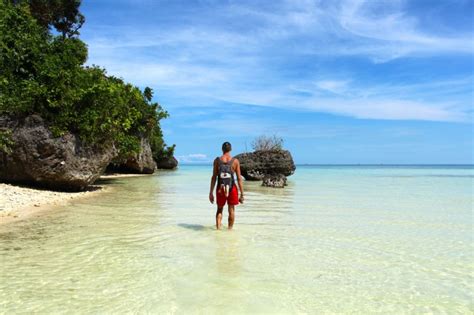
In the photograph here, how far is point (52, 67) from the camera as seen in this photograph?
1599 cm

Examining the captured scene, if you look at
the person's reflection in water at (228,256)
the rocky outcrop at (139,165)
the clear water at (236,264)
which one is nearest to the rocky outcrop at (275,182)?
the clear water at (236,264)

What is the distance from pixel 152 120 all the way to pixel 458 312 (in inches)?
1263

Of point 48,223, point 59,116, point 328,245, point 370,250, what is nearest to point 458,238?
point 370,250

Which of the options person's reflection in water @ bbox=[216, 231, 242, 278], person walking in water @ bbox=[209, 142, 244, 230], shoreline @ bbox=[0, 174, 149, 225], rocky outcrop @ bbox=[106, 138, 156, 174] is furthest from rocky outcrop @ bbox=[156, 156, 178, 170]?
person's reflection in water @ bbox=[216, 231, 242, 278]

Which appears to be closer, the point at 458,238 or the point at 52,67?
the point at 458,238

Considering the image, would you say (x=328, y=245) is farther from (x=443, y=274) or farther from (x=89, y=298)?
(x=89, y=298)

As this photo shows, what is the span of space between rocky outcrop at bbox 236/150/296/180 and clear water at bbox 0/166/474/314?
674 inches

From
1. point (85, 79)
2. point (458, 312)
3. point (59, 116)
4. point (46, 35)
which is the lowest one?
point (458, 312)

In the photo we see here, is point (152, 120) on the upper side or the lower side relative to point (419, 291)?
upper

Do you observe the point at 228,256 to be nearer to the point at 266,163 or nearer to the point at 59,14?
the point at 266,163

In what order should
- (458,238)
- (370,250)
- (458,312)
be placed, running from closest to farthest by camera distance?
(458,312), (370,250), (458,238)

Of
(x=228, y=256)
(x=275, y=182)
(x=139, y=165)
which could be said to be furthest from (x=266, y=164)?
(x=228, y=256)

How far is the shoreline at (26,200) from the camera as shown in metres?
10.1

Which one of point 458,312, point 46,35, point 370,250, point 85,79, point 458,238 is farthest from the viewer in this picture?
point 46,35
